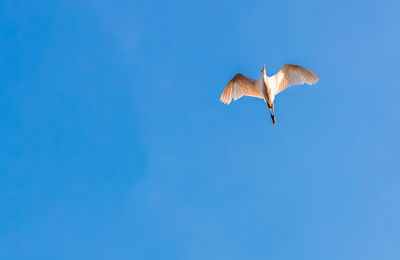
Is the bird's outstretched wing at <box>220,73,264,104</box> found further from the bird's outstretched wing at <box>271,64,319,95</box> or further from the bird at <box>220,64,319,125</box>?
the bird's outstretched wing at <box>271,64,319,95</box>

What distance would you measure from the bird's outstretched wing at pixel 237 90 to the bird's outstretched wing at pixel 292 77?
1.43 m

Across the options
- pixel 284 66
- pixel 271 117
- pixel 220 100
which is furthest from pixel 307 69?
pixel 220 100

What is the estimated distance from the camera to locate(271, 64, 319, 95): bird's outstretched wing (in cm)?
2500

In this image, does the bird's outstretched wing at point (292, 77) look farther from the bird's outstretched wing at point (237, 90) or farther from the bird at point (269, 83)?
the bird's outstretched wing at point (237, 90)

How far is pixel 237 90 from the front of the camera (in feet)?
88.6

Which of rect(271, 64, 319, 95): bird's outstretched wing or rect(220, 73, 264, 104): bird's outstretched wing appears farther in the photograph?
rect(220, 73, 264, 104): bird's outstretched wing

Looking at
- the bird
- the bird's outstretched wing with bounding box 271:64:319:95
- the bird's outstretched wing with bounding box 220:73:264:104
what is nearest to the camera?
the bird's outstretched wing with bounding box 271:64:319:95

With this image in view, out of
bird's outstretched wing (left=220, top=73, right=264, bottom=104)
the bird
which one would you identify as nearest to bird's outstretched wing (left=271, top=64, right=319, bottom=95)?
the bird

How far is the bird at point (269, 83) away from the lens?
82.7ft

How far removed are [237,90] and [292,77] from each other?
3854 mm

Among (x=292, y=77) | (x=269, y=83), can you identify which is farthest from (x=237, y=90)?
(x=292, y=77)

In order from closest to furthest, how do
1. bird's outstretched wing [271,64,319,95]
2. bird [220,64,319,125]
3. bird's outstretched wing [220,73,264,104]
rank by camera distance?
bird's outstretched wing [271,64,319,95], bird [220,64,319,125], bird's outstretched wing [220,73,264,104]

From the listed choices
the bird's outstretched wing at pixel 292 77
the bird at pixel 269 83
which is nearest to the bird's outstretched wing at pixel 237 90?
the bird at pixel 269 83

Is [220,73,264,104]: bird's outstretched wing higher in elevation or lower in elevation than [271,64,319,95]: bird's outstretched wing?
higher
